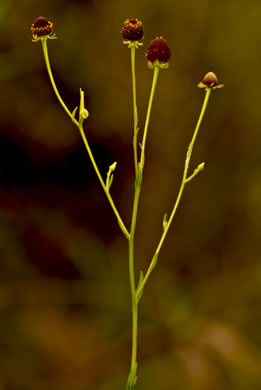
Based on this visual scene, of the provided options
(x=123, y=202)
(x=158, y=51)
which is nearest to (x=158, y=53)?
(x=158, y=51)

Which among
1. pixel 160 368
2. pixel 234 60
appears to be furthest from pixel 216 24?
pixel 160 368

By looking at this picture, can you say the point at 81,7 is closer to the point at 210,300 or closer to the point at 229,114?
the point at 229,114

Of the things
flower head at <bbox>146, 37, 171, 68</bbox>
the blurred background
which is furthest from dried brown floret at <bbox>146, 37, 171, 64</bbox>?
the blurred background

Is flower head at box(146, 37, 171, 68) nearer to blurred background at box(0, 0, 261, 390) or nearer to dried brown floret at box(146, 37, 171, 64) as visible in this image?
dried brown floret at box(146, 37, 171, 64)

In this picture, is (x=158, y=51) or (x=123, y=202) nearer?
(x=158, y=51)

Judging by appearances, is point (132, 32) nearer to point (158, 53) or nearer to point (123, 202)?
point (158, 53)

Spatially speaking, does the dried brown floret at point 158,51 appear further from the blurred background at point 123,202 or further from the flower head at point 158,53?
the blurred background at point 123,202
